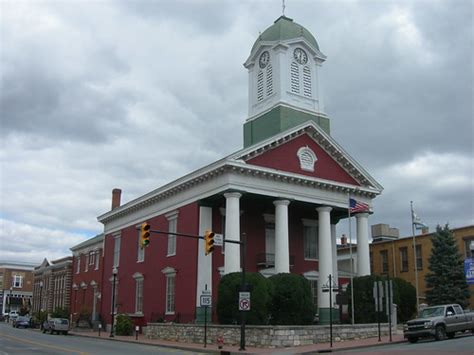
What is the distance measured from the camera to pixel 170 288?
140 feet

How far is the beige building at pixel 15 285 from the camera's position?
13012cm

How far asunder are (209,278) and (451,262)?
21.1 meters

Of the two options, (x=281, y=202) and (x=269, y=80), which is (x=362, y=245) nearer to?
(x=281, y=202)

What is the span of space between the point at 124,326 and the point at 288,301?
1646 cm

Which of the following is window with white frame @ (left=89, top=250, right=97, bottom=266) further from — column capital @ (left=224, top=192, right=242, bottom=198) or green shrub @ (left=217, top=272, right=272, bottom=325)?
green shrub @ (left=217, top=272, right=272, bottom=325)

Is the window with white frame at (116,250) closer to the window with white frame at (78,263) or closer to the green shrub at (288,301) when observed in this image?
the window with white frame at (78,263)

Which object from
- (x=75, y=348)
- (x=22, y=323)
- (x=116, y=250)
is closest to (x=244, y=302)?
(x=75, y=348)

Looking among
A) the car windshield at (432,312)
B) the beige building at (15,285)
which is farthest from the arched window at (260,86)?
the beige building at (15,285)

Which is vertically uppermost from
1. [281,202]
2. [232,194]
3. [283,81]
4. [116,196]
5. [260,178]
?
[283,81]

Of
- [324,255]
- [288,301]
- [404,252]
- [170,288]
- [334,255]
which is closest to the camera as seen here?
[288,301]

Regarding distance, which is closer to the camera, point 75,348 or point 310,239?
point 75,348

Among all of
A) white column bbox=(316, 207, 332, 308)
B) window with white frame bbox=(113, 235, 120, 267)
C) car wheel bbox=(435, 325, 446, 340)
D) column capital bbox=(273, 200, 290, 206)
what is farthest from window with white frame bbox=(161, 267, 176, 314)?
car wheel bbox=(435, 325, 446, 340)

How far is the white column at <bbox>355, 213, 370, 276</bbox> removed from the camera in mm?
42906

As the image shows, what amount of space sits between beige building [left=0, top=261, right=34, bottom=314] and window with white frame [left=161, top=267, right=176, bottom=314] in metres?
94.9
